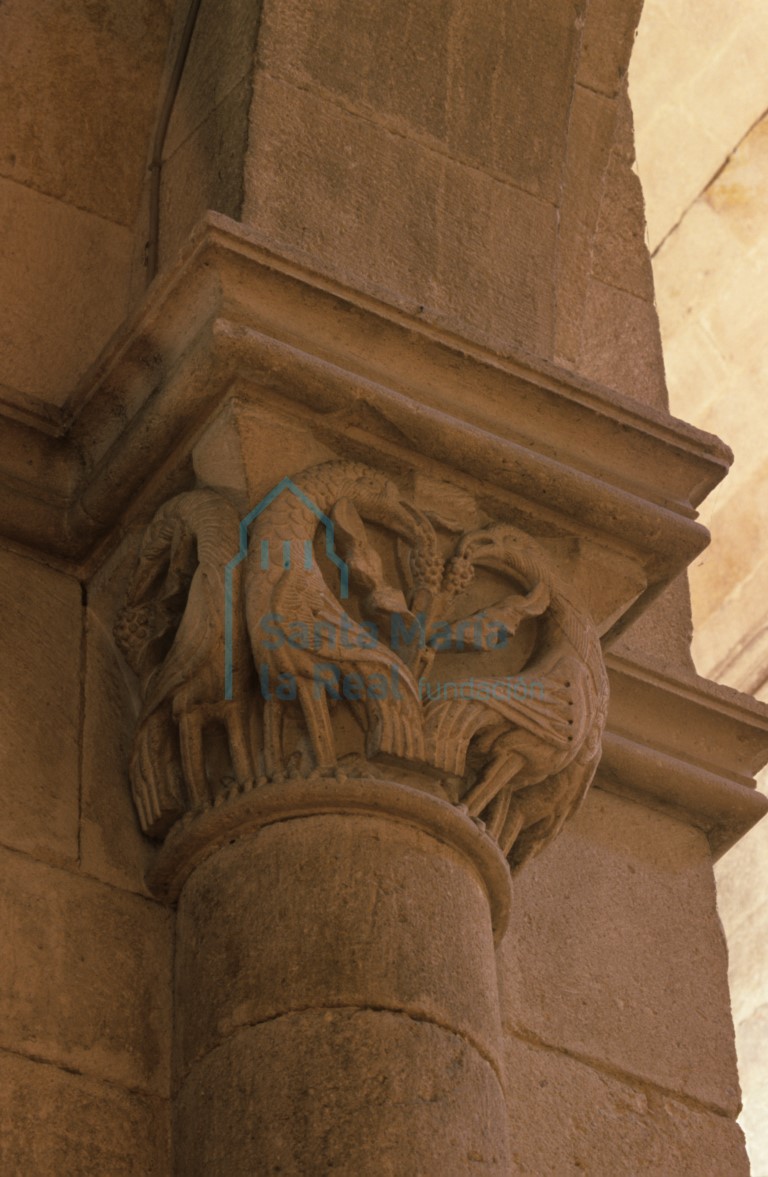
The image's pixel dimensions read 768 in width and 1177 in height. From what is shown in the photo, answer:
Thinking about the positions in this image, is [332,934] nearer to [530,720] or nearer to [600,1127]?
[530,720]

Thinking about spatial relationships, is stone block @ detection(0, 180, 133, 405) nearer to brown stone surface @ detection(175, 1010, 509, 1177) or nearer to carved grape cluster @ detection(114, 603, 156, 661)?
carved grape cluster @ detection(114, 603, 156, 661)

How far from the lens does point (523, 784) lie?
7.66 ft

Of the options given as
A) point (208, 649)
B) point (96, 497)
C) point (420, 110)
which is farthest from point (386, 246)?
point (208, 649)

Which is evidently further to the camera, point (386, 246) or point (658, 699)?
point (658, 699)

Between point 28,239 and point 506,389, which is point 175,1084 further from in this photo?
point 28,239

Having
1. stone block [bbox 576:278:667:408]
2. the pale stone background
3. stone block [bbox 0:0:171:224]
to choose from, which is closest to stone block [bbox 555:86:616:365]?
stone block [bbox 576:278:667:408]

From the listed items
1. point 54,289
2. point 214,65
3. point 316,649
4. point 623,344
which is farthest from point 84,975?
point 623,344

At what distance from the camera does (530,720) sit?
7.53ft

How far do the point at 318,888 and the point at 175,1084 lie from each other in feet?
0.83

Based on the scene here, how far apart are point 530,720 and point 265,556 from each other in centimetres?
35

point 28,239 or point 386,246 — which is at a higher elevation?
point 386,246

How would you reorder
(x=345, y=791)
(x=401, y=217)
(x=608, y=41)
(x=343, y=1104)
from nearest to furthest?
(x=343, y=1104) → (x=345, y=791) → (x=401, y=217) → (x=608, y=41)

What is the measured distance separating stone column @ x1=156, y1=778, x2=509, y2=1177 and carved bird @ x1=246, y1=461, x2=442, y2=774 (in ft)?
0.25

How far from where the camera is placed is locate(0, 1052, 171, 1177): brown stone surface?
6.45ft
